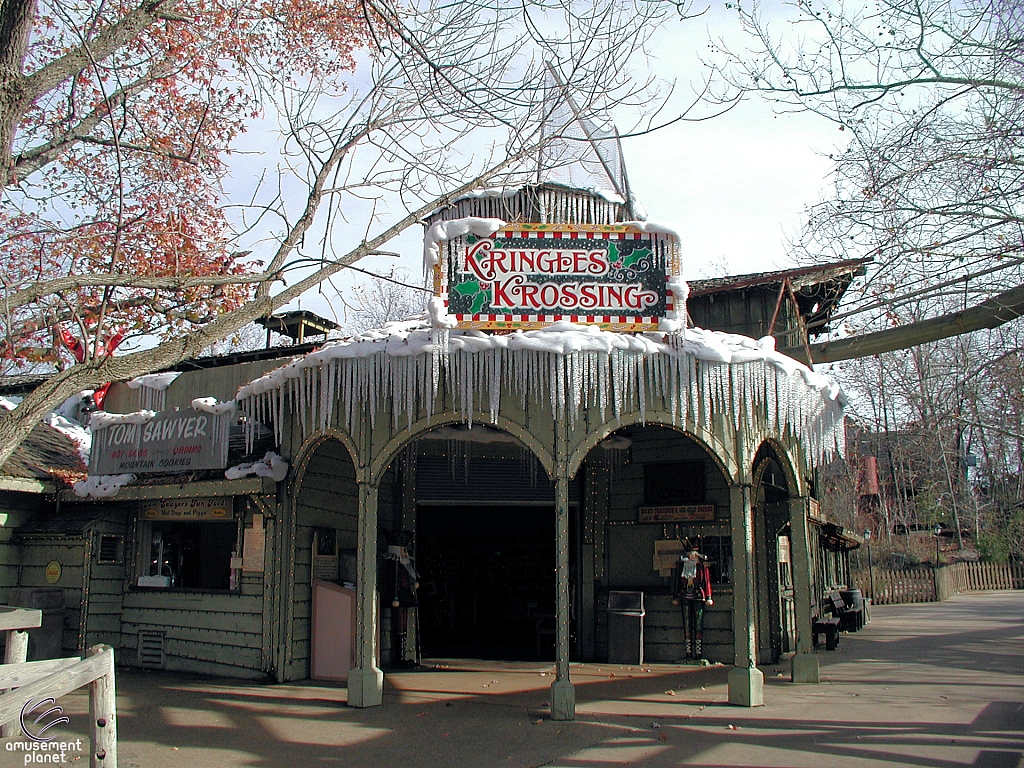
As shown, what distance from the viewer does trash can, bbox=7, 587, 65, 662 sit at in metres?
10.9

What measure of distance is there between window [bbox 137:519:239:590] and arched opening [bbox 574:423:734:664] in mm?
5199

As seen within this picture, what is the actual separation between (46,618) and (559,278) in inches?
332

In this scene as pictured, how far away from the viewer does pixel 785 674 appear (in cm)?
1073

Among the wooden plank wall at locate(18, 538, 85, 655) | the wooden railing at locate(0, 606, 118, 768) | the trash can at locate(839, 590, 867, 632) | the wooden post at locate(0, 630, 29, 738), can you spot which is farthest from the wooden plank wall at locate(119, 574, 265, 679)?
the trash can at locate(839, 590, 867, 632)

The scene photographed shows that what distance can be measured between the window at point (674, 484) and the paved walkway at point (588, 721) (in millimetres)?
2309

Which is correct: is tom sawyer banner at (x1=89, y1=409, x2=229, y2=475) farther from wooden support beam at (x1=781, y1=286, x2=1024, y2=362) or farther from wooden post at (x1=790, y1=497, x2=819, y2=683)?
wooden support beam at (x1=781, y1=286, x2=1024, y2=362)

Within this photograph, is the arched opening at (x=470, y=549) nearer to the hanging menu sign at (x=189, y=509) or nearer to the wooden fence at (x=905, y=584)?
the hanging menu sign at (x=189, y=509)

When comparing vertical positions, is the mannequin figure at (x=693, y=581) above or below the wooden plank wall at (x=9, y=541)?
below

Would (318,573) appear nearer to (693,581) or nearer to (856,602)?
(693,581)

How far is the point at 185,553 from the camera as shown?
12.2 metres

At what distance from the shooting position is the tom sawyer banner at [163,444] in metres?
10.7

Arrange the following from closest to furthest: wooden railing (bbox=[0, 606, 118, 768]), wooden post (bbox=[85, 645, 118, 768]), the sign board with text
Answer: wooden railing (bbox=[0, 606, 118, 768]) < wooden post (bbox=[85, 645, 118, 768]) < the sign board with text

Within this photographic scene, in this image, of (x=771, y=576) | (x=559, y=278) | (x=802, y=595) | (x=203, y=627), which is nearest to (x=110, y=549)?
(x=203, y=627)

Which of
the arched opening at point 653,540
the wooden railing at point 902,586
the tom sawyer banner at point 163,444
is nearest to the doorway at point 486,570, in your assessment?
the arched opening at point 653,540
